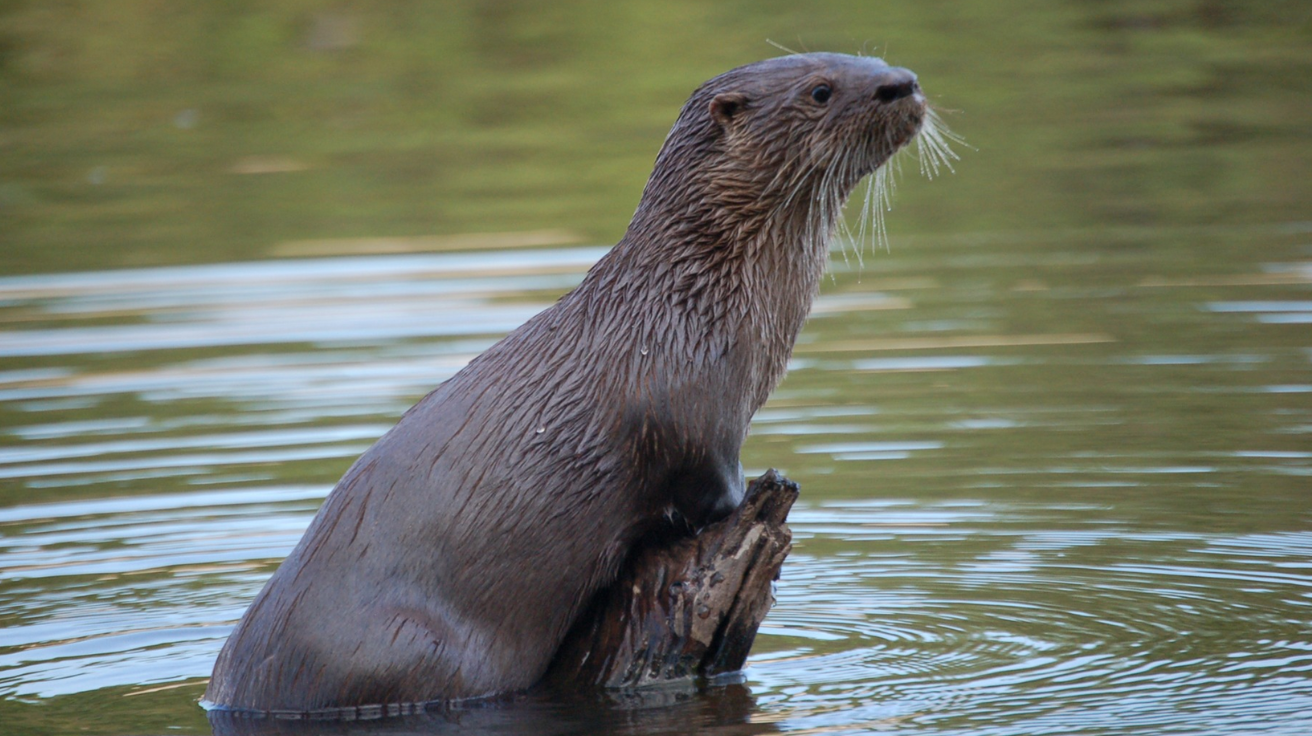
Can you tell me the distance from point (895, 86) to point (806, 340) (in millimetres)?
5961

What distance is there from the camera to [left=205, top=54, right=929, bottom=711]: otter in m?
6.21

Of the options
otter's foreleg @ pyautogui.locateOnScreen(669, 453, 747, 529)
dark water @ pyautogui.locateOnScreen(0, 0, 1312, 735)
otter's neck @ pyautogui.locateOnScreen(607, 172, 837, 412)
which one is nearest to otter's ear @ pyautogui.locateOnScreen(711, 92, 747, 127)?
otter's neck @ pyautogui.locateOnScreen(607, 172, 837, 412)

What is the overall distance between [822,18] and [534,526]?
17534mm

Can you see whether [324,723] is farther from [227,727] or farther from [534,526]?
[534,526]

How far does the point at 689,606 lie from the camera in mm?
6500

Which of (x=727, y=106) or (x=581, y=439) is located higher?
(x=727, y=106)

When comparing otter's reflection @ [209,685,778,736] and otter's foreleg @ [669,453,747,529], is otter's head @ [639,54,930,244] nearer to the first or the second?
otter's foreleg @ [669,453,747,529]

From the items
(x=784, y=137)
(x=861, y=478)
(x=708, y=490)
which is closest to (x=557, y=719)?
(x=708, y=490)

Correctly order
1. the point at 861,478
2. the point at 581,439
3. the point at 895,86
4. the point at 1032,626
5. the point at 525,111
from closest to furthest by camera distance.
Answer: the point at 581,439, the point at 895,86, the point at 1032,626, the point at 861,478, the point at 525,111

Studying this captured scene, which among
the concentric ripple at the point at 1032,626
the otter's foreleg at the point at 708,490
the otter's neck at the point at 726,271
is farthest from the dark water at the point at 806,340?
the otter's neck at the point at 726,271

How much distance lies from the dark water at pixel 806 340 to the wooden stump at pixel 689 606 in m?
0.14

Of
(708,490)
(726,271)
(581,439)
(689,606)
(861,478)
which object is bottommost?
(861,478)

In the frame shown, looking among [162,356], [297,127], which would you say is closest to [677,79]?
[297,127]

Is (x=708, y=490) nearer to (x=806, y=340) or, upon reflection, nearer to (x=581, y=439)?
(x=581, y=439)
